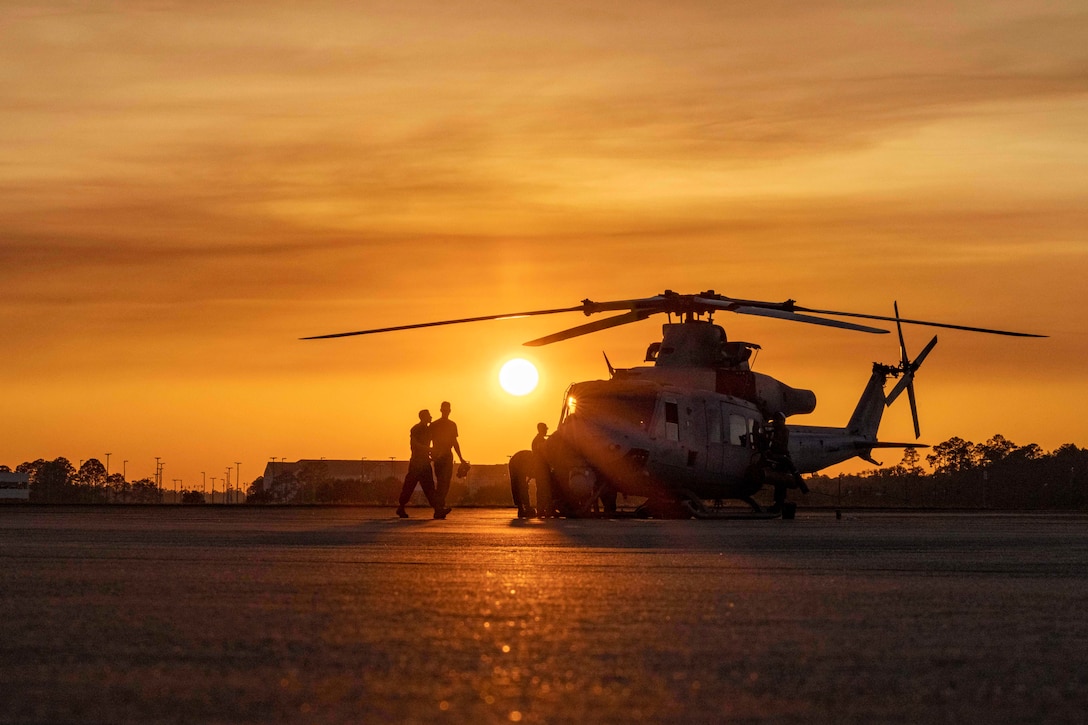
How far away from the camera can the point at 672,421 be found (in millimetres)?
25875

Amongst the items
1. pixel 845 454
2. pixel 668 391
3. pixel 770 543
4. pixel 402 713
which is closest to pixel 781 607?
pixel 402 713

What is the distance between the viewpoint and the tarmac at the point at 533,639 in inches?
163

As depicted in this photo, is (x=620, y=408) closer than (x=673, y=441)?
Yes

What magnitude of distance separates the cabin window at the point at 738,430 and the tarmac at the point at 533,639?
16.2 m

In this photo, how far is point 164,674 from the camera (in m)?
4.67

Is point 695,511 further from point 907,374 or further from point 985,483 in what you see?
point 985,483

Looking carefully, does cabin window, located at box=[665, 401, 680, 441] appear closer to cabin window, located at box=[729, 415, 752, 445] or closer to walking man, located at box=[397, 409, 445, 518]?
cabin window, located at box=[729, 415, 752, 445]

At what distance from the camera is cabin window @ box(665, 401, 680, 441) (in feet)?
84.5

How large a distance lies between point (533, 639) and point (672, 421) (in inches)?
800

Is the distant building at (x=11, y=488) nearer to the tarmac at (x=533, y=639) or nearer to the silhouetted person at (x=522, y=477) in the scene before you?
the silhouetted person at (x=522, y=477)

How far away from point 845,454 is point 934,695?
29.8 metres

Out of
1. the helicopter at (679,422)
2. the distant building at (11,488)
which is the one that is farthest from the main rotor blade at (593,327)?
the distant building at (11,488)

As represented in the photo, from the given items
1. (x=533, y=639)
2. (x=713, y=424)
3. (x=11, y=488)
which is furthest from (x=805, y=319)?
(x=11, y=488)

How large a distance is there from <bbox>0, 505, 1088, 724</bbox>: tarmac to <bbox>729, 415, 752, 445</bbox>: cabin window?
16191 millimetres
